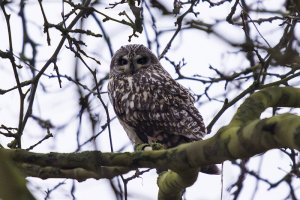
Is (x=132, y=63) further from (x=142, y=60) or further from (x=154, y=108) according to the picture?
(x=154, y=108)

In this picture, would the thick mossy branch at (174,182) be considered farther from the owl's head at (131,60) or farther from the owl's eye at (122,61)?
the owl's eye at (122,61)

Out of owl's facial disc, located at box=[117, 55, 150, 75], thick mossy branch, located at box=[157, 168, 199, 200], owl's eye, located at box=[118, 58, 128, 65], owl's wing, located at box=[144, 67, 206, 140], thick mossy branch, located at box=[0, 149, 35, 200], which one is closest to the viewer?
thick mossy branch, located at box=[0, 149, 35, 200]

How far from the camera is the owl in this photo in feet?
15.8

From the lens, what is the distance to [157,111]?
4977 millimetres

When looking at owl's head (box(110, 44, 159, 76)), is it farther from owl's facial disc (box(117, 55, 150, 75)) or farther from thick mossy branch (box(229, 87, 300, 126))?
thick mossy branch (box(229, 87, 300, 126))

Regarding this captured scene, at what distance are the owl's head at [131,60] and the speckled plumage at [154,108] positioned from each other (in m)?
0.10

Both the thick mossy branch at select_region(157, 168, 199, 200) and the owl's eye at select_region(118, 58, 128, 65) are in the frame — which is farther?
the owl's eye at select_region(118, 58, 128, 65)

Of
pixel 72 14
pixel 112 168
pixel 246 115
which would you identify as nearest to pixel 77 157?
pixel 112 168

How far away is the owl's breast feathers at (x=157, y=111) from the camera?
4.81 metres

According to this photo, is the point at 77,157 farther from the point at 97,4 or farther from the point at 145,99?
the point at 145,99

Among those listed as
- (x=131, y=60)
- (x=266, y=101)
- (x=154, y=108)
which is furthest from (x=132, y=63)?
(x=266, y=101)

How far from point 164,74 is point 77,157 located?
Answer: 3591 mm

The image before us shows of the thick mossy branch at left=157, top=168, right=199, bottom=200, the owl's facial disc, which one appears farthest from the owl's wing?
the thick mossy branch at left=157, top=168, right=199, bottom=200

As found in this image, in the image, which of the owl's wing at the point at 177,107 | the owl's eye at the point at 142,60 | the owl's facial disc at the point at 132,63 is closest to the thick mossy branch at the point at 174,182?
the owl's wing at the point at 177,107
